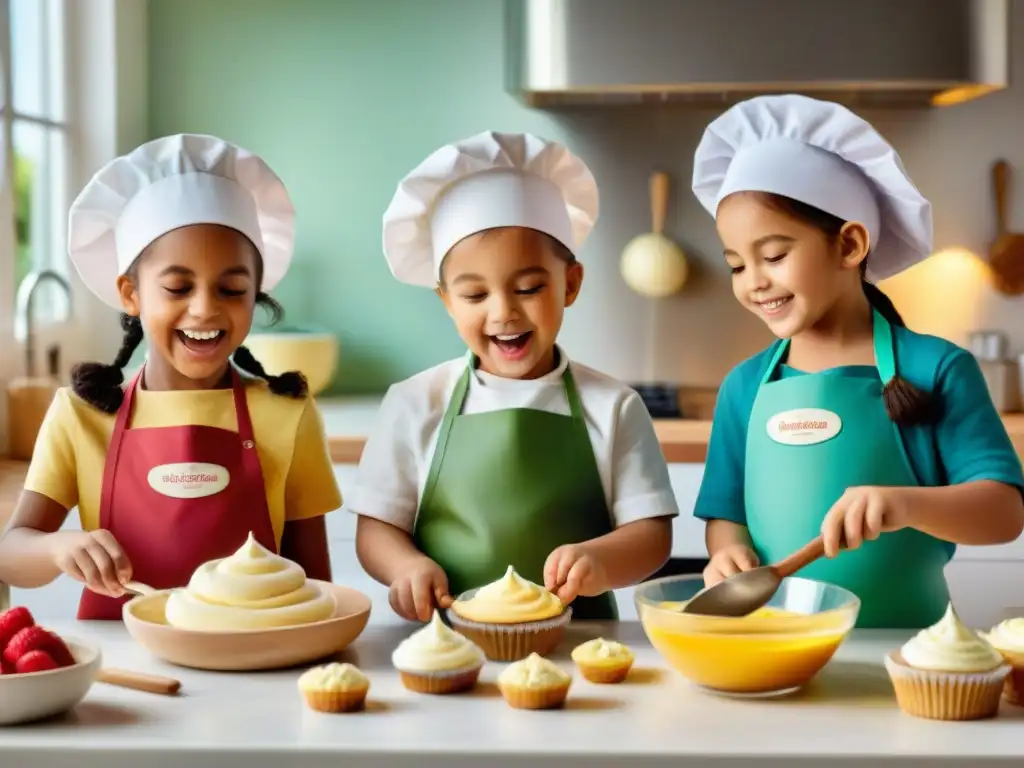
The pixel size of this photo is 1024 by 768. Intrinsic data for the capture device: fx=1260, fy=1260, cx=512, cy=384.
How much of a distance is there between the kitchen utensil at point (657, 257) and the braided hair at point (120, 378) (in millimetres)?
1479

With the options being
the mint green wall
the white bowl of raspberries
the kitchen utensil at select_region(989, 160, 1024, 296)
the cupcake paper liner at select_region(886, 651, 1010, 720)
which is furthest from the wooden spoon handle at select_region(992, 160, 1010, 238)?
the white bowl of raspberries

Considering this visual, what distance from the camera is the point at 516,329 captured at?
4.71ft

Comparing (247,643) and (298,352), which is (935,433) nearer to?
(247,643)

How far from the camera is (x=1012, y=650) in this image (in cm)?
107

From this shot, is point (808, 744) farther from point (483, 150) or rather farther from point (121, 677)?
point (483, 150)

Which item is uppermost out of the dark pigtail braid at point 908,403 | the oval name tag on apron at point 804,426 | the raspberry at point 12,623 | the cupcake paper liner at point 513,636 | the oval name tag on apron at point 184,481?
the dark pigtail braid at point 908,403

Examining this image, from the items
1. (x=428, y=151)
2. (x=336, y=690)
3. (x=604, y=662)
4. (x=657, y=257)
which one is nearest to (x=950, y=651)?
(x=604, y=662)

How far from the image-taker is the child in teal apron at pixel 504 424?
56.9 inches

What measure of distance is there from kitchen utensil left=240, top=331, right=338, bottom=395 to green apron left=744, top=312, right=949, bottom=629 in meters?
1.54

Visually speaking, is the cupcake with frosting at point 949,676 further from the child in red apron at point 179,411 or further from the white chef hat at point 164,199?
the white chef hat at point 164,199

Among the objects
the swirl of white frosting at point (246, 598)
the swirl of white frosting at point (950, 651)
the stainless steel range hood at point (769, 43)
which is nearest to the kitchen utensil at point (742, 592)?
the swirl of white frosting at point (950, 651)

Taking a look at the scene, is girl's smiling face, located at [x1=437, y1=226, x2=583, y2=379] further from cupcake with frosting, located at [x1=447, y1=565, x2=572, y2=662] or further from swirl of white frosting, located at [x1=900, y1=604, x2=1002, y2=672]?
swirl of white frosting, located at [x1=900, y1=604, x2=1002, y2=672]

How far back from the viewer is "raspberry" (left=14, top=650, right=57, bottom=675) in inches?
38.9

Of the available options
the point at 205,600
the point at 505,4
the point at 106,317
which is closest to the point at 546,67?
the point at 505,4
